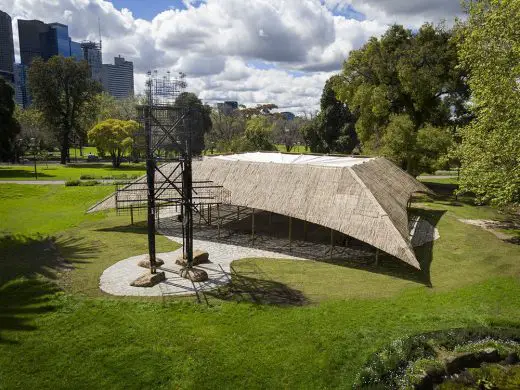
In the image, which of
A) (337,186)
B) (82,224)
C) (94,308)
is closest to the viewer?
(94,308)

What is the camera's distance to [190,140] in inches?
645

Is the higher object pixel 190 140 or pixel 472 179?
pixel 190 140

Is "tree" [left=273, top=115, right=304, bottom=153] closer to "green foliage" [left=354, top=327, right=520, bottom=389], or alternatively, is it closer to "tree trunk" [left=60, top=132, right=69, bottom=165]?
"tree trunk" [left=60, top=132, right=69, bottom=165]

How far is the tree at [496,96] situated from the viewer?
725 inches

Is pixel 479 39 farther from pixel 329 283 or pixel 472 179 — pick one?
pixel 329 283

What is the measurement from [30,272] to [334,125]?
43.1m

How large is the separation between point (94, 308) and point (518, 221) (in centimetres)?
2682

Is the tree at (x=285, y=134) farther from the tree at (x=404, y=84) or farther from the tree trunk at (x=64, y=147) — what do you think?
the tree at (x=404, y=84)

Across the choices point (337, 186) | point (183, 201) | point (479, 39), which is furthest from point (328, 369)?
point (479, 39)

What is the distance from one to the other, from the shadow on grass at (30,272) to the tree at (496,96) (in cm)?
2046

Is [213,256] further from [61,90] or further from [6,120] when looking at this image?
[61,90]

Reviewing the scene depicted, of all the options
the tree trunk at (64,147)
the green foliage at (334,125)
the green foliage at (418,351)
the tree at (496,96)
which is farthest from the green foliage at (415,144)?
the tree trunk at (64,147)

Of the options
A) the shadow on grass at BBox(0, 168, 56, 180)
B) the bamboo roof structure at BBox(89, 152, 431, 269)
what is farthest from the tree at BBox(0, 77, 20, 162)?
the bamboo roof structure at BBox(89, 152, 431, 269)

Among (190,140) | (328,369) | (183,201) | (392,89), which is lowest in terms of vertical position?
(328,369)
